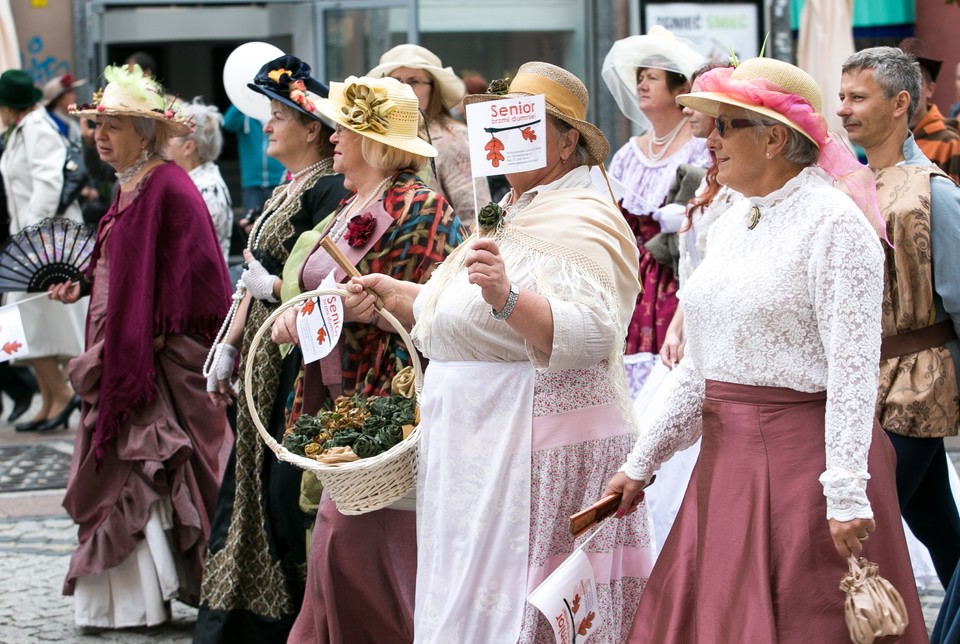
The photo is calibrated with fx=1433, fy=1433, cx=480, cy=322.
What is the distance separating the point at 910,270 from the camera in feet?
14.3

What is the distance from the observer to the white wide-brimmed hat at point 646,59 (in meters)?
6.33

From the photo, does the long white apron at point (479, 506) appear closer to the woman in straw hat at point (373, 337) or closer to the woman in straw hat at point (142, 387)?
the woman in straw hat at point (373, 337)

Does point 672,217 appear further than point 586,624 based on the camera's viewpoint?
Yes

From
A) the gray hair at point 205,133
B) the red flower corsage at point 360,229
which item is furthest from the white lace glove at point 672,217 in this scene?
the gray hair at point 205,133

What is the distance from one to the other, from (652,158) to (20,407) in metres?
5.91

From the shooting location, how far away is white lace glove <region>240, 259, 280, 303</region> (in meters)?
5.05

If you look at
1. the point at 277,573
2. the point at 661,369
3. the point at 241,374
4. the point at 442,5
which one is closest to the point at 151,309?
the point at 241,374

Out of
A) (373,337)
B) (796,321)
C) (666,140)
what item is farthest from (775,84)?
(666,140)

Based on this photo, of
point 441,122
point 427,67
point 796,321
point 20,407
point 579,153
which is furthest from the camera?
point 20,407

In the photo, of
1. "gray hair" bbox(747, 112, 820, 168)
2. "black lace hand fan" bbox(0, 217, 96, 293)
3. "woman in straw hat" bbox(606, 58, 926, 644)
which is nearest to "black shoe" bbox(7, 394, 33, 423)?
"black lace hand fan" bbox(0, 217, 96, 293)

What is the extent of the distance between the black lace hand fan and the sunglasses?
336 cm

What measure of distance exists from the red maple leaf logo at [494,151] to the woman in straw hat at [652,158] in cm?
228

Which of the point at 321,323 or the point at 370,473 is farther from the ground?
the point at 321,323

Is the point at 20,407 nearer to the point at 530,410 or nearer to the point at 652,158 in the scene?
the point at 652,158
